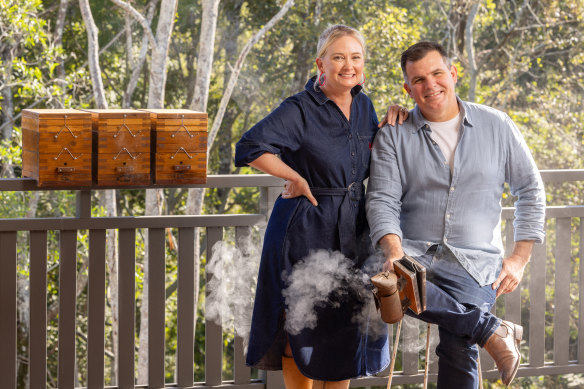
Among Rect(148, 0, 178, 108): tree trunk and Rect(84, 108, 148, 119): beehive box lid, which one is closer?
Rect(84, 108, 148, 119): beehive box lid

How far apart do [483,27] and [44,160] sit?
1134cm

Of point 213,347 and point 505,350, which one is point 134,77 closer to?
point 213,347

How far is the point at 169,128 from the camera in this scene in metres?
2.53

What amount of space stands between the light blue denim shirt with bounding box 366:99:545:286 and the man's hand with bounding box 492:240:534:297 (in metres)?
0.02

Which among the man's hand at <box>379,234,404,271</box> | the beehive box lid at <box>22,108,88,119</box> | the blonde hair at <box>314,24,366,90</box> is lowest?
the man's hand at <box>379,234,404,271</box>

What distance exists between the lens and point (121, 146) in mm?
2498

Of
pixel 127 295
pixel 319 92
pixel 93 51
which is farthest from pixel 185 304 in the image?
pixel 93 51

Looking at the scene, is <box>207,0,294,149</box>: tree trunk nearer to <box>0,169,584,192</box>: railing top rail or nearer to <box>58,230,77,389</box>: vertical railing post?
<box>0,169,584,192</box>: railing top rail

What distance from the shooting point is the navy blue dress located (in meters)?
2.22

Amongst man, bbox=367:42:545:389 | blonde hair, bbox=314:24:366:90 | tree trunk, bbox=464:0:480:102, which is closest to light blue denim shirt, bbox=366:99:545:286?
man, bbox=367:42:545:389

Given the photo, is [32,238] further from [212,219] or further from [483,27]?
[483,27]

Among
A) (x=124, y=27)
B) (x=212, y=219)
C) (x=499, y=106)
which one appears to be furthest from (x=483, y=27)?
(x=212, y=219)

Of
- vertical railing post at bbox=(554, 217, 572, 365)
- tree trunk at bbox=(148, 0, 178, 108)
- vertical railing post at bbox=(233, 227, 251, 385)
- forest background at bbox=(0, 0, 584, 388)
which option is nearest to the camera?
vertical railing post at bbox=(233, 227, 251, 385)

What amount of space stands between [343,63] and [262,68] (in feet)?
32.0
